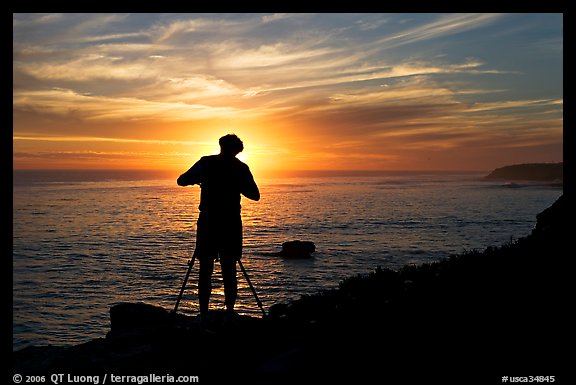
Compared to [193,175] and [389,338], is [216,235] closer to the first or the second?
[193,175]

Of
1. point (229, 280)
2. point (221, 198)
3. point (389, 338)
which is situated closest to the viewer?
point (389, 338)

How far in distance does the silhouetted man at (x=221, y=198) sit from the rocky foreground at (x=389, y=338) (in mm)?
1107

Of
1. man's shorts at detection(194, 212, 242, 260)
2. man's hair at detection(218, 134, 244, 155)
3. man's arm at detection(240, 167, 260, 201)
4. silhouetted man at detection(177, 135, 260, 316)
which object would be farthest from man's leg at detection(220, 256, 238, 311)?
man's hair at detection(218, 134, 244, 155)

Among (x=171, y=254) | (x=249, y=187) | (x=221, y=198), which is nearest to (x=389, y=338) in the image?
(x=249, y=187)

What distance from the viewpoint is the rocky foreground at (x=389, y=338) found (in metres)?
6.28

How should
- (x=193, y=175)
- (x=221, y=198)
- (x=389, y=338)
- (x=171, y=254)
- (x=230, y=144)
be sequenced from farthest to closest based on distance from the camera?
1. (x=171, y=254)
2. (x=221, y=198)
3. (x=230, y=144)
4. (x=193, y=175)
5. (x=389, y=338)

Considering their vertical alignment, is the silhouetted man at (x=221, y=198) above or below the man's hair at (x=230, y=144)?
below

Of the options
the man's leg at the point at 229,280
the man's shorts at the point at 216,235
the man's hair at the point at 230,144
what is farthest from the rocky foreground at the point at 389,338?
the man's hair at the point at 230,144

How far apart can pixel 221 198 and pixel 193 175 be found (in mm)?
623

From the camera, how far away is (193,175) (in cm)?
795

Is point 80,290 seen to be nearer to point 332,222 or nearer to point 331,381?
point 331,381

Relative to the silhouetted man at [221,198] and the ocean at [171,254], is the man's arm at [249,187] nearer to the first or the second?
the silhouetted man at [221,198]

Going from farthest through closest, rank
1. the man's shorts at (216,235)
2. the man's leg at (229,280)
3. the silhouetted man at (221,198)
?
the man's leg at (229,280)
the man's shorts at (216,235)
the silhouetted man at (221,198)
